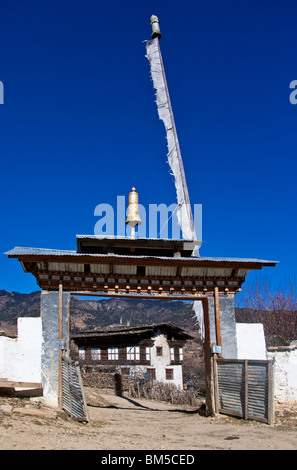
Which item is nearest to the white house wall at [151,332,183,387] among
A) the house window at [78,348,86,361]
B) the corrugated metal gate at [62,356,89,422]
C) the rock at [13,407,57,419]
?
the house window at [78,348,86,361]

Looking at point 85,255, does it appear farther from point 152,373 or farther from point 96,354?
point 96,354

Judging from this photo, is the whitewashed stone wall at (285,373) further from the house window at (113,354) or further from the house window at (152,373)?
the house window at (113,354)

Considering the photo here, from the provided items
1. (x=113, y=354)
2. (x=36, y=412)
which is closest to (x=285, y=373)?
(x=36, y=412)

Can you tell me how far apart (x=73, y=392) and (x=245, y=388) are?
4669 mm

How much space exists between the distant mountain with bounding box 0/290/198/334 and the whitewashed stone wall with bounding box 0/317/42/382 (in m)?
64.8

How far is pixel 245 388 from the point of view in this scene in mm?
11328

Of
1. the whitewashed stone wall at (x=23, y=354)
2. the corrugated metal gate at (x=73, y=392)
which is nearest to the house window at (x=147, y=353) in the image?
the whitewashed stone wall at (x=23, y=354)

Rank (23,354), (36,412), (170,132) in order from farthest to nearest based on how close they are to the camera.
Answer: (170,132) → (23,354) → (36,412)

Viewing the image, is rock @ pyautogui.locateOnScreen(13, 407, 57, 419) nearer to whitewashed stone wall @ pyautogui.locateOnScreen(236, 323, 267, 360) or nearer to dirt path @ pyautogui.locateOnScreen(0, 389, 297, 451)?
dirt path @ pyautogui.locateOnScreen(0, 389, 297, 451)

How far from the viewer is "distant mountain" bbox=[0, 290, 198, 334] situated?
83000 millimetres

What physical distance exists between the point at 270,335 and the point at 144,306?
85.2 metres

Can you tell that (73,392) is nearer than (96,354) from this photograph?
Yes
